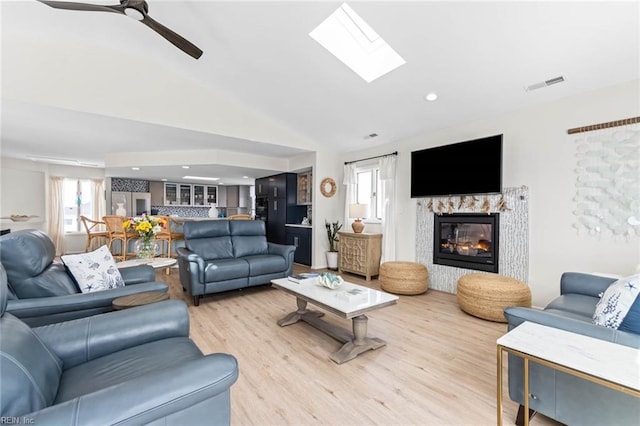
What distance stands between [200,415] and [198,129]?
161 inches

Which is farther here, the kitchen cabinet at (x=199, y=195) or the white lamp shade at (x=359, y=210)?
the kitchen cabinet at (x=199, y=195)

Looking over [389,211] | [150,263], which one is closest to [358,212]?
[389,211]

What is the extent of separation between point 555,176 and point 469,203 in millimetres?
989

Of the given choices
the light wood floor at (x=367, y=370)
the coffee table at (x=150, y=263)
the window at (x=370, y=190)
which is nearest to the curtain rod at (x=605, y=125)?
the light wood floor at (x=367, y=370)

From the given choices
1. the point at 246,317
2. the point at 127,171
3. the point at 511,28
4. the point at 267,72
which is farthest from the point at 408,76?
the point at 127,171

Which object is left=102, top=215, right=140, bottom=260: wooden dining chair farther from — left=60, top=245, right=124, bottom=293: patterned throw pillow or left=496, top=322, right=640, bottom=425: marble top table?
left=496, top=322, right=640, bottom=425: marble top table

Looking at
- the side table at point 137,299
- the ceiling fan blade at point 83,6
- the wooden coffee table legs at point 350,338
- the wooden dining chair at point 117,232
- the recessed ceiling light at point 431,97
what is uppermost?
the ceiling fan blade at point 83,6

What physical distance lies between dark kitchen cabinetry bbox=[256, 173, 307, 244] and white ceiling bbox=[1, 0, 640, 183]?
1834 millimetres

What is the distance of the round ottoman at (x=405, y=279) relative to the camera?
13.2 ft

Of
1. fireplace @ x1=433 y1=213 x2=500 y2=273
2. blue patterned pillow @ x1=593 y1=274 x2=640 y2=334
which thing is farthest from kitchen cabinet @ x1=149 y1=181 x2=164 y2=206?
blue patterned pillow @ x1=593 y1=274 x2=640 y2=334

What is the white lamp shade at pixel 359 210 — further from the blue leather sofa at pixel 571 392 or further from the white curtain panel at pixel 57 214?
the white curtain panel at pixel 57 214

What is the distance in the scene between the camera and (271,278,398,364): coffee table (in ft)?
7.60

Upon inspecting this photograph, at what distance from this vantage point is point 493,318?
3.10m

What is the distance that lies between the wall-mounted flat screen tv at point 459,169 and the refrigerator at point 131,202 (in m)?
7.32
